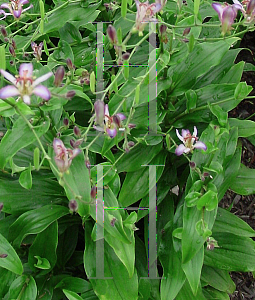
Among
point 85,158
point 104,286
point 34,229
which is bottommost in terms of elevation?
point 104,286

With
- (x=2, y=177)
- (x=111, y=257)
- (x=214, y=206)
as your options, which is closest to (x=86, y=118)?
(x=2, y=177)

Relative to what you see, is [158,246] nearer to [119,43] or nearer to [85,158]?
[85,158]

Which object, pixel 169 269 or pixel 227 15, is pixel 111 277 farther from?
pixel 227 15

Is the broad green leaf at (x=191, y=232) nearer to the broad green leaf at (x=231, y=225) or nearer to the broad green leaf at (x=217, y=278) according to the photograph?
the broad green leaf at (x=231, y=225)

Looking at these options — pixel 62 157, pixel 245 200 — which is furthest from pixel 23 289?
pixel 245 200

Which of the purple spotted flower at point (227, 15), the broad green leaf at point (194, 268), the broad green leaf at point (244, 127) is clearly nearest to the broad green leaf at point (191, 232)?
the broad green leaf at point (194, 268)

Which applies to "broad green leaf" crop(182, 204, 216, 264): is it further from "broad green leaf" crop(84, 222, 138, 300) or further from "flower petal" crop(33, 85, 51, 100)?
"flower petal" crop(33, 85, 51, 100)
